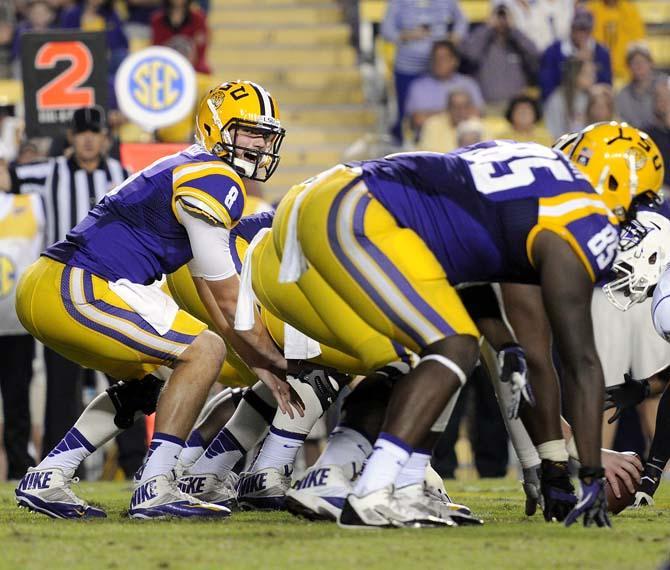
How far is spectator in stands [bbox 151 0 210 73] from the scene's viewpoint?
12.3 metres

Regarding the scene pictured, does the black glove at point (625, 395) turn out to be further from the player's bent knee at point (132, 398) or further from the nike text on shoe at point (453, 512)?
the player's bent knee at point (132, 398)

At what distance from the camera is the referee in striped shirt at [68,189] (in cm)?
866

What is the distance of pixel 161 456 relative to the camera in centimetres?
546

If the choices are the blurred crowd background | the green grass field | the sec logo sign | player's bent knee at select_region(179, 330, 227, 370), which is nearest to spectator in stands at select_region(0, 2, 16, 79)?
the blurred crowd background

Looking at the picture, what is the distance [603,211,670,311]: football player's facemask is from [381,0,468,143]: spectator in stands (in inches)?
247

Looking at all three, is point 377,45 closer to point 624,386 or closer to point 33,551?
point 624,386

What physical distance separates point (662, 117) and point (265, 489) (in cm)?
599

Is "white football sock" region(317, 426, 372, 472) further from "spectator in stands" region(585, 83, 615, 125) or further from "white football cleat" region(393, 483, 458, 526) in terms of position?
"spectator in stands" region(585, 83, 615, 125)

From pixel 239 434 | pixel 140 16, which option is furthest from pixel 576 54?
pixel 239 434

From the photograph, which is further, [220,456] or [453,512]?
[220,456]

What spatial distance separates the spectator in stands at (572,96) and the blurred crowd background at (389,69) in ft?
0.04

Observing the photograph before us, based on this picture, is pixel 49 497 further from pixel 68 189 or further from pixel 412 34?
pixel 412 34

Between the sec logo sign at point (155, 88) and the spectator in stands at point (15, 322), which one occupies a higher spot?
the sec logo sign at point (155, 88)

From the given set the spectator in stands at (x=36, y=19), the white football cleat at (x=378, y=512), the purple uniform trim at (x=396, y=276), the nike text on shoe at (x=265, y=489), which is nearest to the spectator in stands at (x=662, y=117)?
the spectator in stands at (x=36, y=19)
